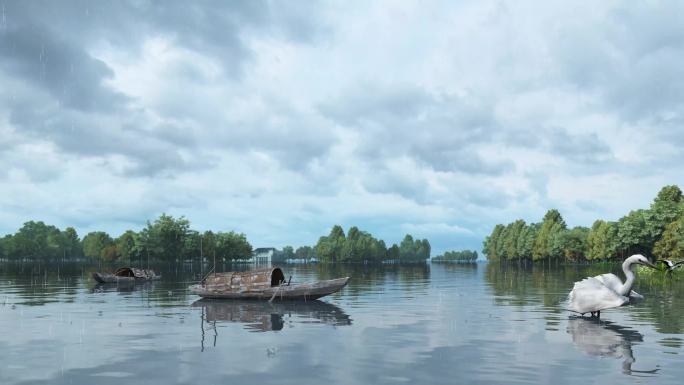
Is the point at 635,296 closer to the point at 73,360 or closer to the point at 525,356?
the point at 525,356

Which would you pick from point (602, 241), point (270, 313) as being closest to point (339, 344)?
point (270, 313)

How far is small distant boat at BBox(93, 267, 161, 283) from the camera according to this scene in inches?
2677

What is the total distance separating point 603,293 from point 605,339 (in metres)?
5.12

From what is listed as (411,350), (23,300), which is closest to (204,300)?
(23,300)

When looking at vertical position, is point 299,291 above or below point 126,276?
above

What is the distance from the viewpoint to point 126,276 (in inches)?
2840

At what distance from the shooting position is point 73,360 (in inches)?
798

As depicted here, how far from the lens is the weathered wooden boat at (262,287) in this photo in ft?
134

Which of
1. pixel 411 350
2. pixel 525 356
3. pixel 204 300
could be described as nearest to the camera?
pixel 525 356

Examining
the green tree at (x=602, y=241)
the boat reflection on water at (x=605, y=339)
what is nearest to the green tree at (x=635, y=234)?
the green tree at (x=602, y=241)

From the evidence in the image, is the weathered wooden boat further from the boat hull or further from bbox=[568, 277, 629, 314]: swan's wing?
bbox=[568, 277, 629, 314]: swan's wing

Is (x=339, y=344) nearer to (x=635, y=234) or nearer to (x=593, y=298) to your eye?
(x=593, y=298)

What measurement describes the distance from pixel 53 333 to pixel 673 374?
993 inches

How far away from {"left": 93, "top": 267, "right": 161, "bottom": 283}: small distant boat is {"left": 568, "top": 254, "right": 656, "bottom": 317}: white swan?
55515 mm
